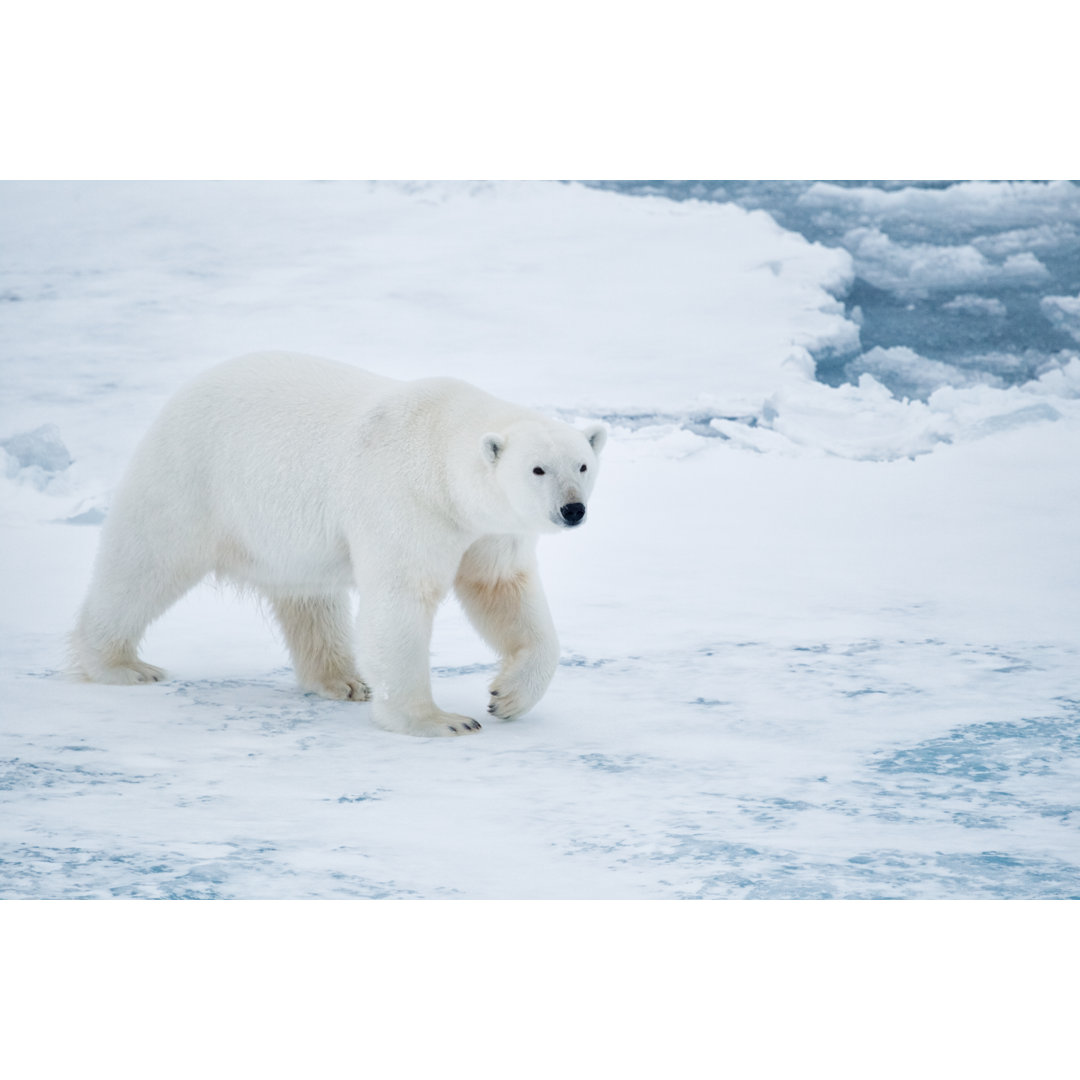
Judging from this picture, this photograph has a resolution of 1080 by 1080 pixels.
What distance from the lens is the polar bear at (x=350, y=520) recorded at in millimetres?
4609

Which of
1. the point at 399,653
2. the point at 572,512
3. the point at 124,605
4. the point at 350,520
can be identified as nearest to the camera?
the point at 572,512

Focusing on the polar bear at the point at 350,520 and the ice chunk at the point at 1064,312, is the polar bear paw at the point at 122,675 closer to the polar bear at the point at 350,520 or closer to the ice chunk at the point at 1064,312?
the polar bear at the point at 350,520

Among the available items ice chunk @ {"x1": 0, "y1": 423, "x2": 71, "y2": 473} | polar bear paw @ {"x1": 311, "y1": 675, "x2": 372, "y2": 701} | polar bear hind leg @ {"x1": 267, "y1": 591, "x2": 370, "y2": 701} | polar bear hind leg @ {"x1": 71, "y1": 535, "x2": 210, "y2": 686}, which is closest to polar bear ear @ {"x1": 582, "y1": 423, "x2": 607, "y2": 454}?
polar bear hind leg @ {"x1": 267, "y1": 591, "x2": 370, "y2": 701}

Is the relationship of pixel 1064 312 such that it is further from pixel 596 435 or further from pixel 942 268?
pixel 596 435

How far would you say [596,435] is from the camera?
4.65 meters

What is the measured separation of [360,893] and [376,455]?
1.58m

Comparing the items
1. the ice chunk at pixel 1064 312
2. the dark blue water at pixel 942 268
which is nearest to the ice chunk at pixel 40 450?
the dark blue water at pixel 942 268

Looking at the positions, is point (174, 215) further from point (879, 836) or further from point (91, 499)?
point (879, 836)

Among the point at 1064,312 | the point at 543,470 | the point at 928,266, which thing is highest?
the point at 928,266

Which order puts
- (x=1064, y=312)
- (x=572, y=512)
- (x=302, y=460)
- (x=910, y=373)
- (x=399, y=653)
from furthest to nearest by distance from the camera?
(x=1064, y=312), (x=910, y=373), (x=302, y=460), (x=399, y=653), (x=572, y=512)

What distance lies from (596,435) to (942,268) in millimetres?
7000

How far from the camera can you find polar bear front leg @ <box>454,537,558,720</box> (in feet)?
15.9

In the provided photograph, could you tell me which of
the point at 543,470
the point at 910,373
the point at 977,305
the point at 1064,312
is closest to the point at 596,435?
the point at 543,470

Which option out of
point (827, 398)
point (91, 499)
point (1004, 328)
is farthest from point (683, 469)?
point (91, 499)
